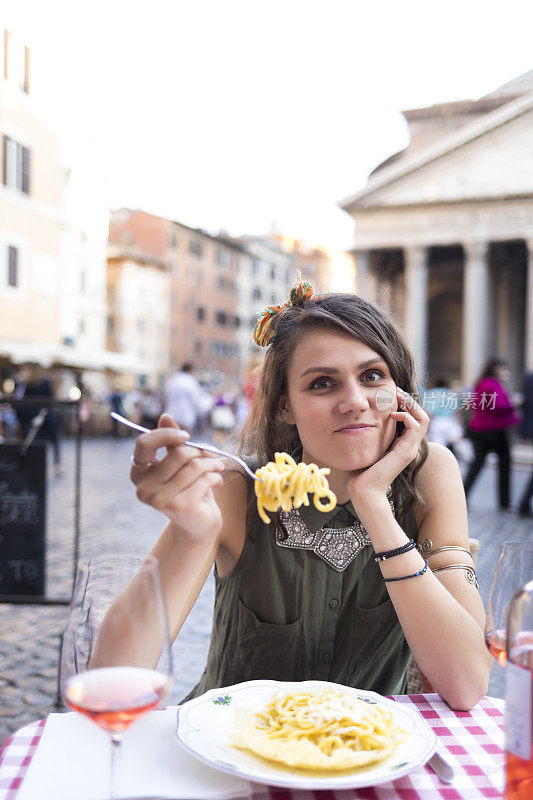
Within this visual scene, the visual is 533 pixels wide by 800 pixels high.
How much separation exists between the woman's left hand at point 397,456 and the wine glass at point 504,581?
421mm

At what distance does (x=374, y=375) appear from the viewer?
169 cm

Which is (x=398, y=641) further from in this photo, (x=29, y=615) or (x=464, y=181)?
(x=464, y=181)

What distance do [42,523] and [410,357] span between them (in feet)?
7.84

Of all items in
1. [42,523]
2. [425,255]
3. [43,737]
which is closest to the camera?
[43,737]

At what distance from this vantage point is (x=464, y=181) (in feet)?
18.2

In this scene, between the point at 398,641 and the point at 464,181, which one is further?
the point at 464,181

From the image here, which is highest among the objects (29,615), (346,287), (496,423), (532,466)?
(346,287)

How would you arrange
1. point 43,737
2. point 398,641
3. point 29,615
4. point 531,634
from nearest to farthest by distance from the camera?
point 531,634 < point 43,737 < point 398,641 < point 29,615

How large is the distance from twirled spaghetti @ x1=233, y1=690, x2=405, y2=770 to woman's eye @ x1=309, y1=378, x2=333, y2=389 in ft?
2.44

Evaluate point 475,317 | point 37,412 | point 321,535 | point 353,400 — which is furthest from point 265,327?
point 475,317

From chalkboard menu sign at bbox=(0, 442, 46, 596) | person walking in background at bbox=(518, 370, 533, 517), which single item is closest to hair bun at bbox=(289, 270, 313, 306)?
chalkboard menu sign at bbox=(0, 442, 46, 596)

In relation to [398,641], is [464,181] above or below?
above

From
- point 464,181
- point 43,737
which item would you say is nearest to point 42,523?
point 43,737

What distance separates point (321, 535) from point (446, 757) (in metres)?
0.68
